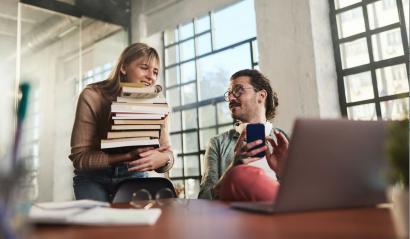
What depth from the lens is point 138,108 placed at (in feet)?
5.94

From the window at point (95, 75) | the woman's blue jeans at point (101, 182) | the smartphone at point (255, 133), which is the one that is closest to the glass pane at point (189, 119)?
the window at point (95, 75)

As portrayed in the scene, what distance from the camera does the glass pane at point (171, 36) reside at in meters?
4.74

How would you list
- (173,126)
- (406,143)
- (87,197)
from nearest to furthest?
(406,143)
(87,197)
(173,126)

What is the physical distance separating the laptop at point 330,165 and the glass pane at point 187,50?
3.83m

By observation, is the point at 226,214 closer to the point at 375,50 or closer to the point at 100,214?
the point at 100,214

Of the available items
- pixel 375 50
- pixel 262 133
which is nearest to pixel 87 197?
pixel 262 133

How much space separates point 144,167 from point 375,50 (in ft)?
6.79

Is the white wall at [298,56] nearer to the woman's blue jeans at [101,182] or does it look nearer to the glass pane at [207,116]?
the glass pane at [207,116]

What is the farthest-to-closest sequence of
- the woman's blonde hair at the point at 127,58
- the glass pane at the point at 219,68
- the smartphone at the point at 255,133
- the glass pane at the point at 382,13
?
the glass pane at the point at 219,68, the glass pane at the point at 382,13, the woman's blonde hair at the point at 127,58, the smartphone at the point at 255,133

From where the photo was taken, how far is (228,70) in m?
4.05

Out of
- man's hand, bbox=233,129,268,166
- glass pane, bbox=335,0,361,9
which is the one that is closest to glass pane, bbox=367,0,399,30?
glass pane, bbox=335,0,361,9

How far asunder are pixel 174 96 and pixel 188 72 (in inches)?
13.8

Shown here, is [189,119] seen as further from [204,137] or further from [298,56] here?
[298,56]

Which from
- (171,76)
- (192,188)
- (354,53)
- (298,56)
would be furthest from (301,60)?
(171,76)
